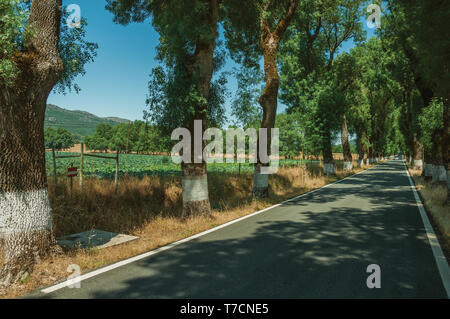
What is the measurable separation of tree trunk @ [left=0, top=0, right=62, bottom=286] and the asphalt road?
0.99 metres

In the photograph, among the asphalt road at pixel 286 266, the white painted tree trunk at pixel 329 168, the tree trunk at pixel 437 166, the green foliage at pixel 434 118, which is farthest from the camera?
the white painted tree trunk at pixel 329 168

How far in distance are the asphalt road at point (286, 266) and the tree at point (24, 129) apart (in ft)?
3.46

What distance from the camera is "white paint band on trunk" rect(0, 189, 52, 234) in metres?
4.28

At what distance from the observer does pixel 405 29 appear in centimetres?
1658

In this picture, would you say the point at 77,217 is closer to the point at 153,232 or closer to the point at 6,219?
the point at 153,232

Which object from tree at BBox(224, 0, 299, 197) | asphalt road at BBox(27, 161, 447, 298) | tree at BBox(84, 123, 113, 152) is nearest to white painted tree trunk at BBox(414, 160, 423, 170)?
tree at BBox(224, 0, 299, 197)

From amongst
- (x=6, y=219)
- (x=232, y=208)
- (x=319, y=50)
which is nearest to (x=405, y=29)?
(x=319, y=50)

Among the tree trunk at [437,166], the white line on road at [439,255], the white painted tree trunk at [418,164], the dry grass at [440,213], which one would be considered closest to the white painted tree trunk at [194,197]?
the white line on road at [439,255]

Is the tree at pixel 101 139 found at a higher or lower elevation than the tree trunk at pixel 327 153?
higher

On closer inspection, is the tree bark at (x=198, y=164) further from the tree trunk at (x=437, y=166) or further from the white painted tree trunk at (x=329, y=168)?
the white painted tree trunk at (x=329, y=168)

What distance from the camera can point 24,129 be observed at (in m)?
4.42

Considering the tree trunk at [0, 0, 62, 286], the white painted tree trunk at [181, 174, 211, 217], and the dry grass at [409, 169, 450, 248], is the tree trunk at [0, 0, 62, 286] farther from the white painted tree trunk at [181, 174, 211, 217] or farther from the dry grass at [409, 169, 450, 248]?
the dry grass at [409, 169, 450, 248]

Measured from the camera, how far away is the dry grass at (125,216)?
4.63 m
